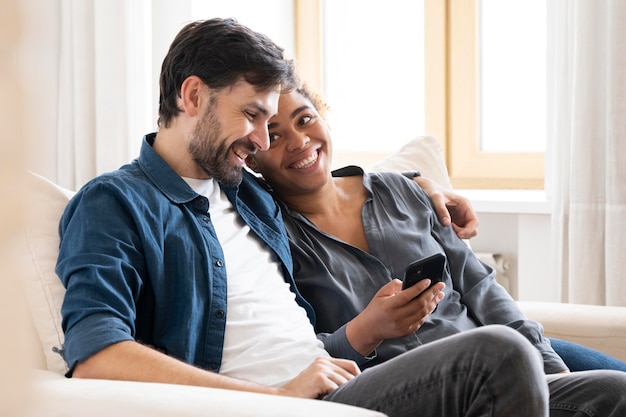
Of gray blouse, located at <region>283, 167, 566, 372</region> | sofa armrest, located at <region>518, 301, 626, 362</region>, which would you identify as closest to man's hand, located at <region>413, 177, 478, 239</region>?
gray blouse, located at <region>283, 167, 566, 372</region>

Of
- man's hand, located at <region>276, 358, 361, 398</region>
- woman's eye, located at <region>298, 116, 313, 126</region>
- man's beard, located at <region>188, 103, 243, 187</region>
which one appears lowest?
man's hand, located at <region>276, 358, 361, 398</region>

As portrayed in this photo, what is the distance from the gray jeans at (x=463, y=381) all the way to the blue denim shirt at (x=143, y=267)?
1.02ft

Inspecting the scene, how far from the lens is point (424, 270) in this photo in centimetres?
148

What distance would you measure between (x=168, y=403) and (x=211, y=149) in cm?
61

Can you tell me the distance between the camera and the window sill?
274 cm

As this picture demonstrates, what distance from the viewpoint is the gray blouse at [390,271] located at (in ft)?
5.46

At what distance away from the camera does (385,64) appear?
3365 millimetres

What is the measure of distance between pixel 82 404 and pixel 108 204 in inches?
15.0

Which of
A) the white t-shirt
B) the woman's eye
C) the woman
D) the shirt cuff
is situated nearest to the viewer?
the white t-shirt

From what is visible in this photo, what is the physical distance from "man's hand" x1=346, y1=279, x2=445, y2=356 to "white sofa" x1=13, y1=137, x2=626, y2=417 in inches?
17.9

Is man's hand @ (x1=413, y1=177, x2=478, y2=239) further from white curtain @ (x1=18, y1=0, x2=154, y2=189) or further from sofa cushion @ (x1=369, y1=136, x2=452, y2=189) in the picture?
white curtain @ (x1=18, y1=0, x2=154, y2=189)

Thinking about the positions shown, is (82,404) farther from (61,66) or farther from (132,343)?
(61,66)

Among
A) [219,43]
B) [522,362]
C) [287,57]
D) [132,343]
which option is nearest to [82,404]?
[132,343]

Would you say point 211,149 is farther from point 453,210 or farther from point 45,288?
point 453,210
